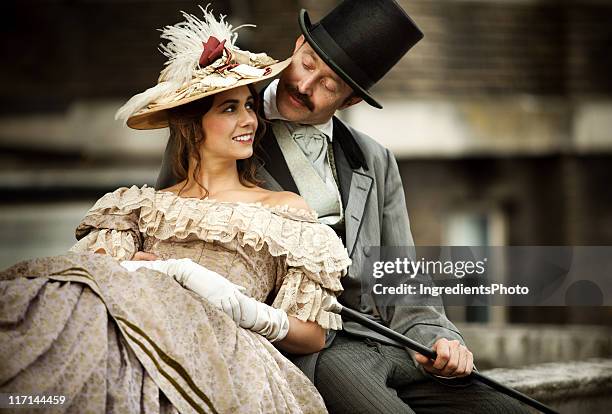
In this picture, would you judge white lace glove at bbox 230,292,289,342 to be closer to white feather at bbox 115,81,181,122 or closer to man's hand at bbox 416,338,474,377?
man's hand at bbox 416,338,474,377

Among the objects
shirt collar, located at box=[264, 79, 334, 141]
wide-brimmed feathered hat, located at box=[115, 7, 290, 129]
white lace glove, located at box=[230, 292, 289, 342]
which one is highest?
wide-brimmed feathered hat, located at box=[115, 7, 290, 129]

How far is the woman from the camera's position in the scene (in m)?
2.44

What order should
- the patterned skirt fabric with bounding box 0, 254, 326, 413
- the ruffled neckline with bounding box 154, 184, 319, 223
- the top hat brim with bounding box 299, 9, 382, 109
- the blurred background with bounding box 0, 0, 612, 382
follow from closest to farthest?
the patterned skirt fabric with bounding box 0, 254, 326, 413 → the ruffled neckline with bounding box 154, 184, 319, 223 → the top hat brim with bounding box 299, 9, 382, 109 → the blurred background with bounding box 0, 0, 612, 382

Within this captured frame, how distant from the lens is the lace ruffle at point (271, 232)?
2924 mm

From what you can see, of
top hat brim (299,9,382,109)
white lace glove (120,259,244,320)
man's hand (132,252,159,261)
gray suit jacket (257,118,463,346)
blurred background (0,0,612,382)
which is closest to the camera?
white lace glove (120,259,244,320)

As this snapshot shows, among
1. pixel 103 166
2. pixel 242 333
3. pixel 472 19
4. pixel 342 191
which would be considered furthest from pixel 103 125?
pixel 242 333

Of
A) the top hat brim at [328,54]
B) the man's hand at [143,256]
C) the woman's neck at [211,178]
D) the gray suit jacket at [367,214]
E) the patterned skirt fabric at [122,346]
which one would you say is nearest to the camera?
the patterned skirt fabric at [122,346]

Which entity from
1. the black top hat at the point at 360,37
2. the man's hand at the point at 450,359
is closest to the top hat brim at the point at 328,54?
the black top hat at the point at 360,37

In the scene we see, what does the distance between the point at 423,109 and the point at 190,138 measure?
188 inches

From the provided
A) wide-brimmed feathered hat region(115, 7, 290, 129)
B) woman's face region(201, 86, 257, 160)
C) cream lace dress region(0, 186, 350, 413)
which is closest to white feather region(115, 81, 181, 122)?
wide-brimmed feathered hat region(115, 7, 290, 129)

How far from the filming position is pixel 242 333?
272cm

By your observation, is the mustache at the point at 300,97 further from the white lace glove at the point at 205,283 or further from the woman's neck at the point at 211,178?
the white lace glove at the point at 205,283

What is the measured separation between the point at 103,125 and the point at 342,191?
4586mm

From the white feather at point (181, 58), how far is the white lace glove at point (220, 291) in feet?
1.69
